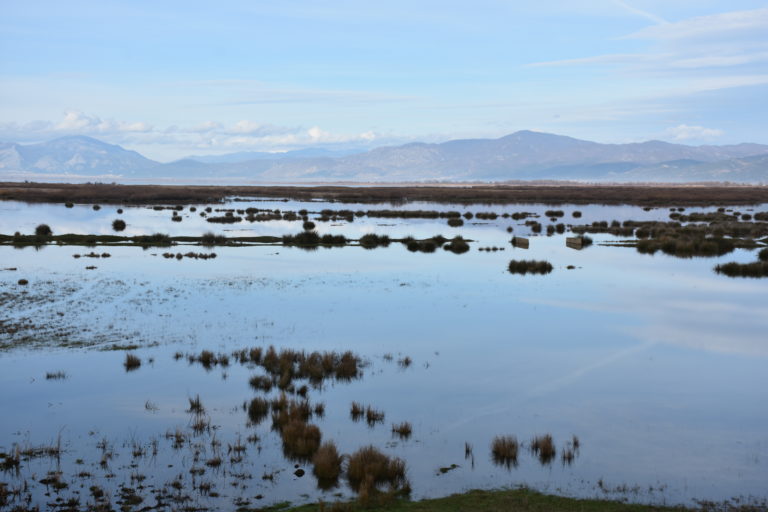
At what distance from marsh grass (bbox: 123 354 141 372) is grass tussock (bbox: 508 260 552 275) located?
80.0ft

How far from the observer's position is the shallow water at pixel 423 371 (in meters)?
12.1

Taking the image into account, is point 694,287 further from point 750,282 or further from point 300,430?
point 300,430

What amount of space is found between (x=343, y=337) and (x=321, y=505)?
39.5 ft

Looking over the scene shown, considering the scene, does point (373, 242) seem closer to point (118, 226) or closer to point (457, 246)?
point (457, 246)

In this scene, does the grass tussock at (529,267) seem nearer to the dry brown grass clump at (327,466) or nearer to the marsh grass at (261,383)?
the marsh grass at (261,383)

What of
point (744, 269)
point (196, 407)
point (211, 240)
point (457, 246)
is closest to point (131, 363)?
point (196, 407)

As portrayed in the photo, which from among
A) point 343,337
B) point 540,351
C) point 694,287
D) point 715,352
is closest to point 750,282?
point 694,287

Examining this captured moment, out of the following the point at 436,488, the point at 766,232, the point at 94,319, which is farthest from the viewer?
the point at 766,232

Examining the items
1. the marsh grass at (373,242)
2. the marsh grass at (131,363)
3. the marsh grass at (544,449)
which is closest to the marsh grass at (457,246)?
the marsh grass at (373,242)

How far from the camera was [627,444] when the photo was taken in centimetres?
1342

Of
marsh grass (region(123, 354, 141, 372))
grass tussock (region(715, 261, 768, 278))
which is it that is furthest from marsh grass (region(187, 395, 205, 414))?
grass tussock (region(715, 261, 768, 278))

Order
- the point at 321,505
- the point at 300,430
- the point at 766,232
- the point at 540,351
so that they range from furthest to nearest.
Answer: the point at 766,232 < the point at 540,351 < the point at 300,430 < the point at 321,505

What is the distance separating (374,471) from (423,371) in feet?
23.0

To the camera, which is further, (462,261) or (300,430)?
(462,261)
